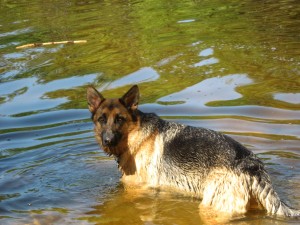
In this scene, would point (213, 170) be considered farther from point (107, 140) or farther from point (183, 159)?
point (107, 140)

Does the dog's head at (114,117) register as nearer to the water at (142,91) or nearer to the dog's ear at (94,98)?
the dog's ear at (94,98)

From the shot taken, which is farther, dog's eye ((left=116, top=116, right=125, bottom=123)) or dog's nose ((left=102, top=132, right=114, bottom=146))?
dog's eye ((left=116, top=116, right=125, bottom=123))

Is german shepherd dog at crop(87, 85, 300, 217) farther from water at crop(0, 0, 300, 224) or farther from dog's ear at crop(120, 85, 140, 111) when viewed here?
water at crop(0, 0, 300, 224)

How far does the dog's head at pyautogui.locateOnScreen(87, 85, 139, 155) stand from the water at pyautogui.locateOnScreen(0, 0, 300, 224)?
0.78m

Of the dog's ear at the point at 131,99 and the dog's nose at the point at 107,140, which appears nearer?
the dog's nose at the point at 107,140

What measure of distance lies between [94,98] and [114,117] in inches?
18.2

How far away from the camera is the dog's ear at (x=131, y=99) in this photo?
828 cm

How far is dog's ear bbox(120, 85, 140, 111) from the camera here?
8.28 metres

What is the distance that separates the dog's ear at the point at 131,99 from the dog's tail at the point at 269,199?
82.2 inches

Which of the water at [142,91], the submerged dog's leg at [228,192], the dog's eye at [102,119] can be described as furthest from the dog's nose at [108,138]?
the submerged dog's leg at [228,192]

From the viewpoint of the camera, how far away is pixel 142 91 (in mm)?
12859

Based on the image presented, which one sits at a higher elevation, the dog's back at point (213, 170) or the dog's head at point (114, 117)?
the dog's head at point (114, 117)

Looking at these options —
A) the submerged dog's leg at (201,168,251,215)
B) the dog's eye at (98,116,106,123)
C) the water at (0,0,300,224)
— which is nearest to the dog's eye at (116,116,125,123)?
the dog's eye at (98,116,106,123)

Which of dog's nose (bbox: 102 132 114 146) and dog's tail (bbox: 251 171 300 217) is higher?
dog's nose (bbox: 102 132 114 146)
